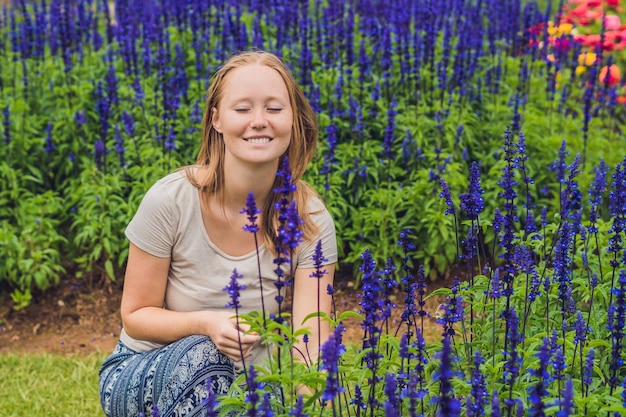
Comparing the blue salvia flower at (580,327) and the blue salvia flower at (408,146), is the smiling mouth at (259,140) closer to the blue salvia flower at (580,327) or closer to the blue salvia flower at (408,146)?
the blue salvia flower at (580,327)

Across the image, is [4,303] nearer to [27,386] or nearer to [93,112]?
[27,386]

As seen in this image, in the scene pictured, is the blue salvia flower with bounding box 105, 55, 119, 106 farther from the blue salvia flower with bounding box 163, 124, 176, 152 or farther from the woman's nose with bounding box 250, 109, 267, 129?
the woman's nose with bounding box 250, 109, 267, 129

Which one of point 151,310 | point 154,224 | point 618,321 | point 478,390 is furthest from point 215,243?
point 618,321

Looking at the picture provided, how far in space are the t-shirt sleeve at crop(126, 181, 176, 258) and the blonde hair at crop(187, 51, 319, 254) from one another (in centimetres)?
16

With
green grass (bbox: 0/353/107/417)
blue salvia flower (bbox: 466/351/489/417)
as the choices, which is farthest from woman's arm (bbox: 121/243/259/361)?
green grass (bbox: 0/353/107/417)

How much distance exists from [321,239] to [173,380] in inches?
32.2

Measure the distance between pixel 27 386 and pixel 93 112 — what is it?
2.37 m

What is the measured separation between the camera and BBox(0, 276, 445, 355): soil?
18.2ft

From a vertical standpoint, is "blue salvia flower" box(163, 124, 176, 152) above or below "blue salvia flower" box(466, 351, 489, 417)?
below

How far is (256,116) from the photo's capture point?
316 cm

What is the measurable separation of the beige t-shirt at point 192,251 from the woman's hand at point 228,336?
1.35ft

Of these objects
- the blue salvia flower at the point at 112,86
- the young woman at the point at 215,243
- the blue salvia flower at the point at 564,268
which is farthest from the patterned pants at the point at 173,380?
the blue salvia flower at the point at 112,86

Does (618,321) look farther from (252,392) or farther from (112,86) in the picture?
(112,86)

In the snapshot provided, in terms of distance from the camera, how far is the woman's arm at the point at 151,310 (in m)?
3.21
